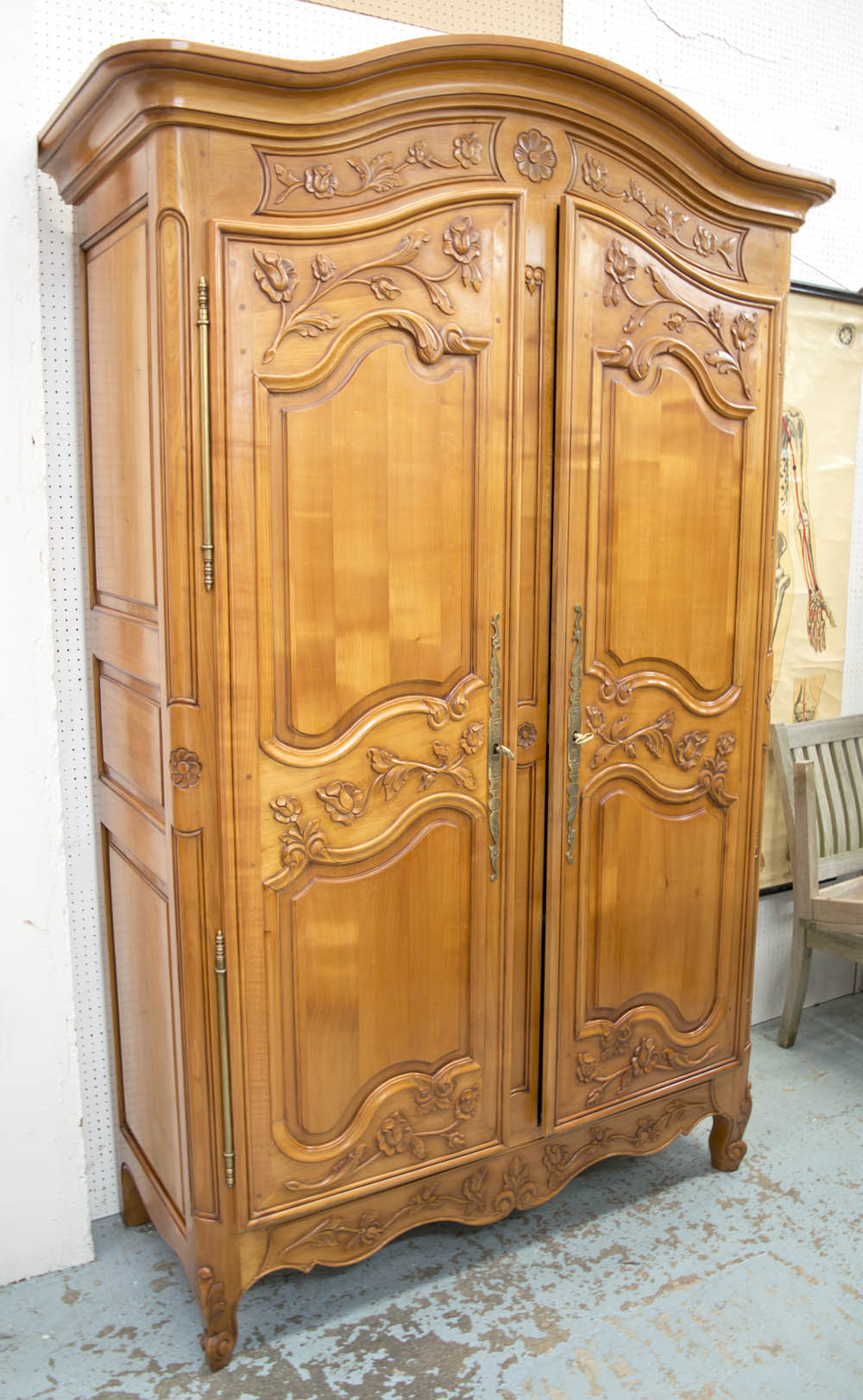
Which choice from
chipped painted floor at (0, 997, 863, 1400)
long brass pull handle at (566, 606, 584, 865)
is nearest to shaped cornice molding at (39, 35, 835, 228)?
long brass pull handle at (566, 606, 584, 865)

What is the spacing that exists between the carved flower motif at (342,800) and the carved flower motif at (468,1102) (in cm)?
65

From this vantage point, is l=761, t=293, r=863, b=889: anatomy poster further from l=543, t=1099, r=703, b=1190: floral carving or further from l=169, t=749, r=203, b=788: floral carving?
l=169, t=749, r=203, b=788: floral carving

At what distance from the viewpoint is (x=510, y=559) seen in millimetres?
2104

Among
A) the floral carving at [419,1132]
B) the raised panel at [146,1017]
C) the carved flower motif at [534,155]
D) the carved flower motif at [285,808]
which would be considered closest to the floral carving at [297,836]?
the carved flower motif at [285,808]

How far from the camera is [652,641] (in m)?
2.34

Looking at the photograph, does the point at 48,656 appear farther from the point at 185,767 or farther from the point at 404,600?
the point at 404,600

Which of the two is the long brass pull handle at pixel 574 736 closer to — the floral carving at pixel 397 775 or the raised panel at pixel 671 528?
the raised panel at pixel 671 528

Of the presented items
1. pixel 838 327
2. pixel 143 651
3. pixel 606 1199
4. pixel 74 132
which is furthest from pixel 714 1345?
pixel 838 327

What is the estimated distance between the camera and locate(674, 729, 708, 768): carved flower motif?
2.42 m

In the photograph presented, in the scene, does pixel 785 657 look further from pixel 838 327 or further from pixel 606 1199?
pixel 606 1199

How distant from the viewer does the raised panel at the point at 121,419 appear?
188cm

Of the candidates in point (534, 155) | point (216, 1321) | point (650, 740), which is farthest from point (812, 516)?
point (216, 1321)

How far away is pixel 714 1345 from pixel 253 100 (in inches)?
95.2

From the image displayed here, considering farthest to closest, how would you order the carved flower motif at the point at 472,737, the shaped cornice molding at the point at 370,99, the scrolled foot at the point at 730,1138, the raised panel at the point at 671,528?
the scrolled foot at the point at 730,1138, the raised panel at the point at 671,528, the carved flower motif at the point at 472,737, the shaped cornice molding at the point at 370,99
